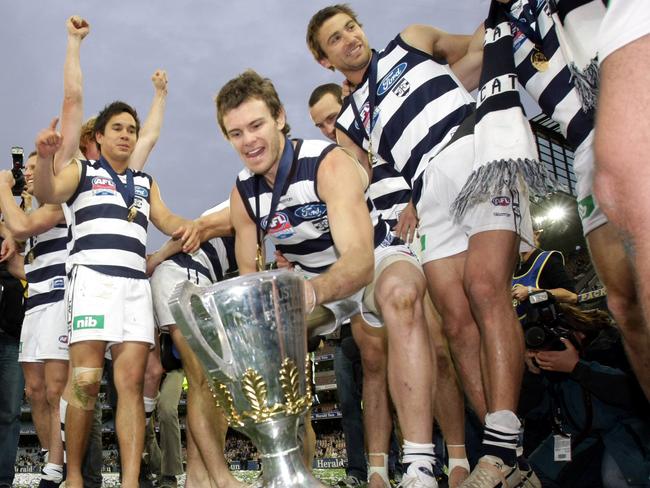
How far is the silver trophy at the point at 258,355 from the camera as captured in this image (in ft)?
4.45

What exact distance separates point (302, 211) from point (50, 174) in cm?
141

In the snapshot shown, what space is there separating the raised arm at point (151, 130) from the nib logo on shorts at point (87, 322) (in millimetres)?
1196

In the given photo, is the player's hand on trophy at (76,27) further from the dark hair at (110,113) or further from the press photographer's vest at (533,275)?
the press photographer's vest at (533,275)

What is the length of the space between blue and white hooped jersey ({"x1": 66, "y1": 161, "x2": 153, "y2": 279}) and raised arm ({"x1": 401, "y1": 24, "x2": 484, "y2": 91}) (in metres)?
1.78

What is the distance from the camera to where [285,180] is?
265 centimetres

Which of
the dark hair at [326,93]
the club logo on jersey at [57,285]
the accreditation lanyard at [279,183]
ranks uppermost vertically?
the dark hair at [326,93]

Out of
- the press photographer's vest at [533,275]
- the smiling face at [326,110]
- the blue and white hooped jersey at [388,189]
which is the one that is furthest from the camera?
the smiling face at [326,110]

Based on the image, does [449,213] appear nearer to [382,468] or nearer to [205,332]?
[382,468]

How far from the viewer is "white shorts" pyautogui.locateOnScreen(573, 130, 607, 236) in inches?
81.0

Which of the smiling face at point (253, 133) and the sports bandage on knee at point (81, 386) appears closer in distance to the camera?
the smiling face at point (253, 133)

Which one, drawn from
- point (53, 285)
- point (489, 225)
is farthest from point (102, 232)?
point (489, 225)

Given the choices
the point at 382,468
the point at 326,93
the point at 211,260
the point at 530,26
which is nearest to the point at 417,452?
the point at 382,468

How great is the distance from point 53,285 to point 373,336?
2.17 meters

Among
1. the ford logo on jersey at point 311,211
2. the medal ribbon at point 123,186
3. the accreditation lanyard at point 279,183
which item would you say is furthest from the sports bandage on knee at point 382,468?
the medal ribbon at point 123,186
